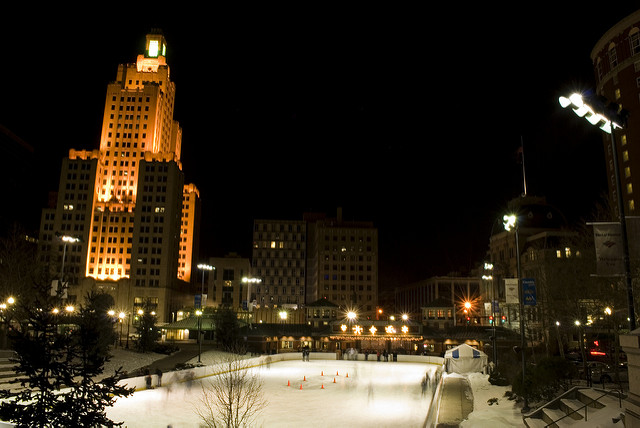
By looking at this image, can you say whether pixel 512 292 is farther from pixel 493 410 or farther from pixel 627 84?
pixel 627 84

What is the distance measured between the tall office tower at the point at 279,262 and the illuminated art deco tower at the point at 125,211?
23.7 meters

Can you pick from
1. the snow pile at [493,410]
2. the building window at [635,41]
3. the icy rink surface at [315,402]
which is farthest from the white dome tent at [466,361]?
the building window at [635,41]

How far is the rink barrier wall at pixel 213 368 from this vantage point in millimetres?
35594

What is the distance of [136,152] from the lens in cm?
13938

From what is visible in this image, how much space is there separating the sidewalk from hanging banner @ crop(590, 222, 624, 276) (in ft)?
29.8

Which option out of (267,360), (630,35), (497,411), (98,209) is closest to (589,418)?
(497,411)

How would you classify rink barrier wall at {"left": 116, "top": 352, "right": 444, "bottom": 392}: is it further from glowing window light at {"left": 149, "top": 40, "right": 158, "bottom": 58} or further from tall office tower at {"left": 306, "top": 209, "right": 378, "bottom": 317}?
glowing window light at {"left": 149, "top": 40, "right": 158, "bottom": 58}

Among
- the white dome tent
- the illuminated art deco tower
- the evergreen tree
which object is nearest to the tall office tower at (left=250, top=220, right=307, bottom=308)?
the illuminated art deco tower

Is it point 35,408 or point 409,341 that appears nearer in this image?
point 35,408

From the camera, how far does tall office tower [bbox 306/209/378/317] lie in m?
146

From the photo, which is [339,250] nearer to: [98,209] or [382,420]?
[98,209]

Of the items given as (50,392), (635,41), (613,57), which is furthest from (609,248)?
(613,57)

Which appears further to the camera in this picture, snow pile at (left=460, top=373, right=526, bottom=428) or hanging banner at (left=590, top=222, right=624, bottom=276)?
snow pile at (left=460, top=373, right=526, bottom=428)

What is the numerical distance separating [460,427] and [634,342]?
10349 millimetres
